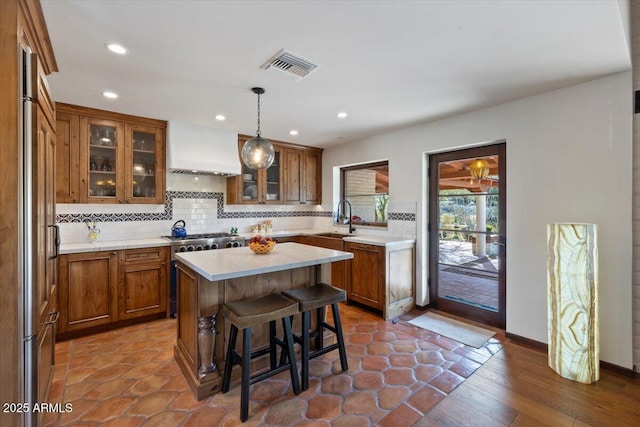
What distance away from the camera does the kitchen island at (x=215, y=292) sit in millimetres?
2080

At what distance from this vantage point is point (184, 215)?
4.20 m

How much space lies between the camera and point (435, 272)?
12.9 ft

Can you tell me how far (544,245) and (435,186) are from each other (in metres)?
1.40

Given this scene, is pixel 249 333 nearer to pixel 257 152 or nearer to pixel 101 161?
pixel 257 152

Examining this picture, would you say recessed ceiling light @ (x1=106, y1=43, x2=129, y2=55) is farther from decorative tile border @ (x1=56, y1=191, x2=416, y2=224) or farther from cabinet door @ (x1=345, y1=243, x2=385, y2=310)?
cabinet door @ (x1=345, y1=243, x2=385, y2=310)

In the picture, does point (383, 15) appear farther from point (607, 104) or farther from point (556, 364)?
point (556, 364)

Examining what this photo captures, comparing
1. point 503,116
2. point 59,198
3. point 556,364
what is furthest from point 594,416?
point 59,198

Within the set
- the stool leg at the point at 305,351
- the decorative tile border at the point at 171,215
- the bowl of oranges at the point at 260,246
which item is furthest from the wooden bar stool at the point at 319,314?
the decorative tile border at the point at 171,215

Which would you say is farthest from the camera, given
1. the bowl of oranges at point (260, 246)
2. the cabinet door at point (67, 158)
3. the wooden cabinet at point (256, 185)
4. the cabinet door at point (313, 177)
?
the cabinet door at point (313, 177)

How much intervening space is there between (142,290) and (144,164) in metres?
1.56

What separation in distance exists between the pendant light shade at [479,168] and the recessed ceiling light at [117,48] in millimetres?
3555

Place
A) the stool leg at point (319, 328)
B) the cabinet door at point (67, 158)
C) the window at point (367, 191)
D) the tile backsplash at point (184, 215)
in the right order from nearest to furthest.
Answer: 1. the stool leg at point (319, 328)
2. the cabinet door at point (67, 158)
3. the tile backsplash at point (184, 215)
4. the window at point (367, 191)

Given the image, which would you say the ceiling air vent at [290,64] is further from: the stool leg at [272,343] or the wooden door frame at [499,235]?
the wooden door frame at [499,235]

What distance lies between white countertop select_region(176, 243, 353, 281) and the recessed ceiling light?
156 centimetres
